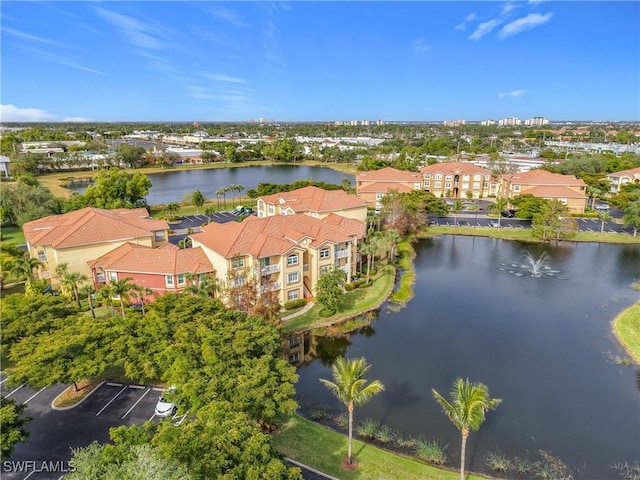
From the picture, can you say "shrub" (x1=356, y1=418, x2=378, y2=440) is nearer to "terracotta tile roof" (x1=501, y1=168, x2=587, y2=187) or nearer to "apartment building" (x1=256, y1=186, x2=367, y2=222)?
"apartment building" (x1=256, y1=186, x2=367, y2=222)

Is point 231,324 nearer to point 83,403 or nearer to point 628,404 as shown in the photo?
point 83,403

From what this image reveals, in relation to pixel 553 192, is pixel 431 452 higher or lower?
lower

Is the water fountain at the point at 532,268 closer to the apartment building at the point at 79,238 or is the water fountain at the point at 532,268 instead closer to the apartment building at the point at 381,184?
the apartment building at the point at 381,184

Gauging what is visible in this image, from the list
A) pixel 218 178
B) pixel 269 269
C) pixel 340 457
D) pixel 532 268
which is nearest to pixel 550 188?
pixel 532 268

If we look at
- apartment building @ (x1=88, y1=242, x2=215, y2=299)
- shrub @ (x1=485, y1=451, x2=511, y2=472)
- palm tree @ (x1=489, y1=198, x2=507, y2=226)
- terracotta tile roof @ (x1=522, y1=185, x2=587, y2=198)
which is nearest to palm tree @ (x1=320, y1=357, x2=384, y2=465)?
shrub @ (x1=485, y1=451, x2=511, y2=472)

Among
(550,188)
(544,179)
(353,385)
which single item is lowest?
(353,385)

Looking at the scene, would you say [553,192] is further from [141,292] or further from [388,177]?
[141,292]

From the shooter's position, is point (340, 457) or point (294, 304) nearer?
point (340, 457)

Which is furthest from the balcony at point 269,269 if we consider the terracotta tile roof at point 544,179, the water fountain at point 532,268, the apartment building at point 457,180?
the terracotta tile roof at point 544,179
